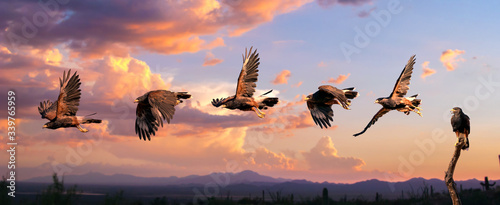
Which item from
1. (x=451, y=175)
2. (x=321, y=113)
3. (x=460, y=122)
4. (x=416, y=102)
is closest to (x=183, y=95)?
(x=321, y=113)

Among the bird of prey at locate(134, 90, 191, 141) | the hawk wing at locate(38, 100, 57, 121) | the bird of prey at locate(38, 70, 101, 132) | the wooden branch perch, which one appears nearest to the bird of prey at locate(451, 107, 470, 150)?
the wooden branch perch

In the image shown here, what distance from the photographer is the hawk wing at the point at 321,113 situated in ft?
50.4

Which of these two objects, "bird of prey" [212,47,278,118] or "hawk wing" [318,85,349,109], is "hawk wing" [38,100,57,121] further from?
"hawk wing" [318,85,349,109]

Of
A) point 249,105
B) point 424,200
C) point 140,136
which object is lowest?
point 424,200

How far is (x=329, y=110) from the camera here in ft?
50.6

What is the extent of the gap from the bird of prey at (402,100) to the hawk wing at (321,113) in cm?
147

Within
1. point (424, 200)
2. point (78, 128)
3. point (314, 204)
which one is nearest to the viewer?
point (78, 128)

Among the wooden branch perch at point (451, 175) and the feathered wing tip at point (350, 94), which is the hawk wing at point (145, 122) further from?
the wooden branch perch at point (451, 175)

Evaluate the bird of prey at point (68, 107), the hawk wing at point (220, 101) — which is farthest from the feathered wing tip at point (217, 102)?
the bird of prey at point (68, 107)

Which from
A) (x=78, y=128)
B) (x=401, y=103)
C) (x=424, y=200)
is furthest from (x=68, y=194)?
(x=424, y=200)

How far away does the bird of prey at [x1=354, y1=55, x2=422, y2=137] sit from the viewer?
15875 mm

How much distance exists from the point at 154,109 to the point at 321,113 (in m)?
5.37

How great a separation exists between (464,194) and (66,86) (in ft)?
110

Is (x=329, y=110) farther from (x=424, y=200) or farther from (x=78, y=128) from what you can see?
(x=424, y=200)
